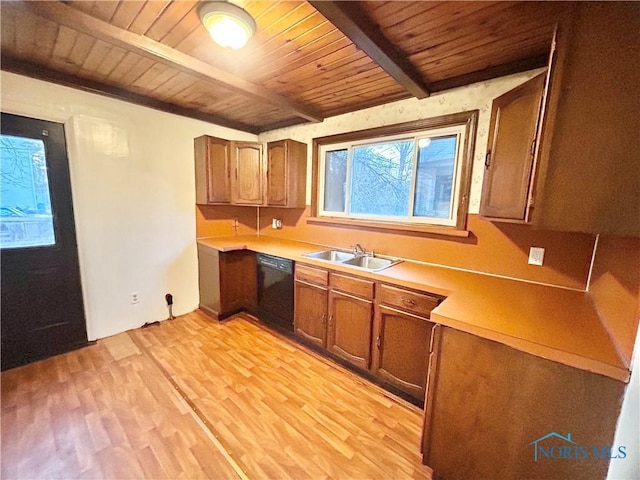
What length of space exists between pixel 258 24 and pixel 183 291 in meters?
2.77

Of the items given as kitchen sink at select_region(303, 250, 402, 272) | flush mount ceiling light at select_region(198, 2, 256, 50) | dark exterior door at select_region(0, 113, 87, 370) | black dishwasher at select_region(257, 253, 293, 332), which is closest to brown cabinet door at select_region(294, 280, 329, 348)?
black dishwasher at select_region(257, 253, 293, 332)

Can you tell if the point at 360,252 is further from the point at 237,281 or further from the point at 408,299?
the point at 237,281

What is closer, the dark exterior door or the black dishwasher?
the dark exterior door

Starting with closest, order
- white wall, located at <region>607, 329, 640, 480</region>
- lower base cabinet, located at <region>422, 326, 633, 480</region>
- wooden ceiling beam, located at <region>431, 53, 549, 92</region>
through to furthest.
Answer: white wall, located at <region>607, 329, 640, 480</region>, lower base cabinet, located at <region>422, 326, 633, 480</region>, wooden ceiling beam, located at <region>431, 53, 549, 92</region>

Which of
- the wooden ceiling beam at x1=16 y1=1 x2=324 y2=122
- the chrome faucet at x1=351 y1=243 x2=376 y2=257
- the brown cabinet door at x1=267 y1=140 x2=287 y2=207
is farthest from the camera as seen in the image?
the brown cabinet door at x1=267 y1=140 x2=287 y2=207

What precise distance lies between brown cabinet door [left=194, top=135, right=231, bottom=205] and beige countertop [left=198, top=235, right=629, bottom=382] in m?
1.67

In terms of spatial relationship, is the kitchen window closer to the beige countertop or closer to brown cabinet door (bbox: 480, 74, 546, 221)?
brown cabinet door (bbox: 480, 74, 546, 221)

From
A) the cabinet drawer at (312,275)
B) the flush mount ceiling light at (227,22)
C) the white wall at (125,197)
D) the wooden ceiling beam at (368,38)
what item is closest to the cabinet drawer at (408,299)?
the cabinet drawer at (312,275)

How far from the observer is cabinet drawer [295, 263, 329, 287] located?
2.24m

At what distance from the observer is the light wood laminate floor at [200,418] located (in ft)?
4.52

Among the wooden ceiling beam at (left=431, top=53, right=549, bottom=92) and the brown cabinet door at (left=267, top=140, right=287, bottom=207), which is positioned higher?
the wooden ceiling beam at (left=431, top=53, right=549, bottom=92)

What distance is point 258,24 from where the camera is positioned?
4.60 ft

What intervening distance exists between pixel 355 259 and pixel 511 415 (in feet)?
5.27

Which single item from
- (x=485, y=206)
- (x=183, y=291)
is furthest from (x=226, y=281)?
(x=485, y=206)
